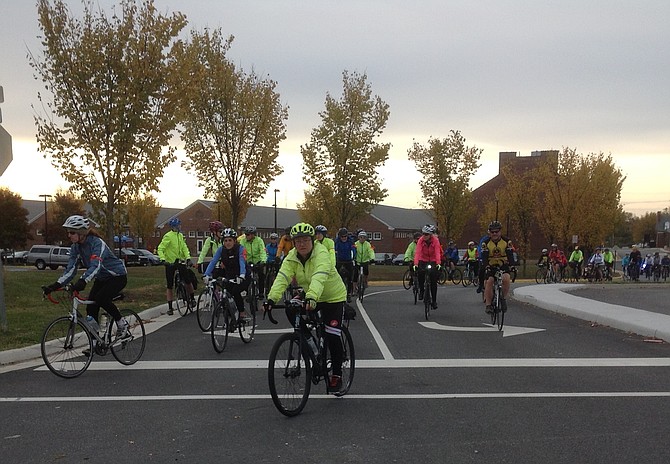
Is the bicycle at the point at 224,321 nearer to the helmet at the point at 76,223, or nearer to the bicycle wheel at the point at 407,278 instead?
the helmet at the point at 76,223

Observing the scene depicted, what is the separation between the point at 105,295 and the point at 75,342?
67 centimetres

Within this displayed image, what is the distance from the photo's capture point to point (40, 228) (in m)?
90.6

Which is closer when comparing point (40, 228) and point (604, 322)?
point (604, 322)

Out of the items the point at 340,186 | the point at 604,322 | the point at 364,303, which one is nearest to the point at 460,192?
the point at 340,186

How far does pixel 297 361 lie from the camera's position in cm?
597

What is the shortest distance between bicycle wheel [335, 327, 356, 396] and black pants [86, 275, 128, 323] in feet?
10.3

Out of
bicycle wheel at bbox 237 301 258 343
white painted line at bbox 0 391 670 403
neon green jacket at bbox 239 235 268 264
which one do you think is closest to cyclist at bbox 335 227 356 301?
neon green jacket at bbox 239 235 268 264

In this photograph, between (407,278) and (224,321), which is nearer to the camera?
(224,321)

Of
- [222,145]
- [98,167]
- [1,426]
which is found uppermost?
[222,145]

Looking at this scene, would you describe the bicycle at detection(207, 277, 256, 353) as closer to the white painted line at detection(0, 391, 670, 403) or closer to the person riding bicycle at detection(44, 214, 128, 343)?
the person riding bicycle at detection(44, 214, 128, 343)

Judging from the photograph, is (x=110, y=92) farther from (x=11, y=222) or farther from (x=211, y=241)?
(x=11, y=222)

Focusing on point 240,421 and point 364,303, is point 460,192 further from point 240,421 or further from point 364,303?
point 240,421

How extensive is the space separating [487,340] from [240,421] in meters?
5.85

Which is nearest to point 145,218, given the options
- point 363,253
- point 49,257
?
point 49,257
